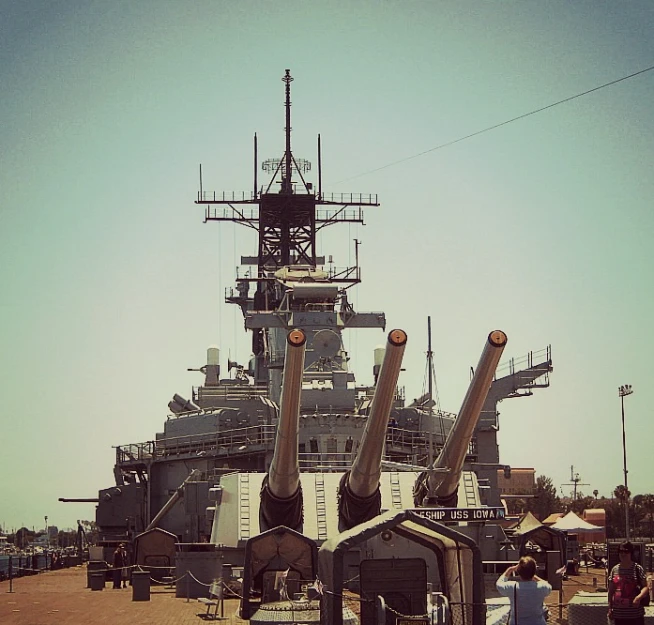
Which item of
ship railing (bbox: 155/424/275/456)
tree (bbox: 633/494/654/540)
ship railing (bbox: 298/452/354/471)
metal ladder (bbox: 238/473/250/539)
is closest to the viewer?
metal ladder (bbox: 238/473/250/539)

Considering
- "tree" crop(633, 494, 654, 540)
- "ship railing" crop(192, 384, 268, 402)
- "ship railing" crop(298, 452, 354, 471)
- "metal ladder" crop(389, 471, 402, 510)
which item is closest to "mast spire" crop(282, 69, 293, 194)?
"ship railing" crop(192, 384, 268, 402)

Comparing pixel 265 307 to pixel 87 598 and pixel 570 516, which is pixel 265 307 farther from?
pixel 87 598

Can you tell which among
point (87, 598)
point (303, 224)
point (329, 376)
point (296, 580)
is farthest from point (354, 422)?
point (303, 224)

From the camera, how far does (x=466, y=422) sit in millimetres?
17688

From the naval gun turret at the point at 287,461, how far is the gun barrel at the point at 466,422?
2346 millimetres

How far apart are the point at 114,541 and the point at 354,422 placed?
30.9 feet

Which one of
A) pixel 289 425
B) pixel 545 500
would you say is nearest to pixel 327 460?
pixel 289 425

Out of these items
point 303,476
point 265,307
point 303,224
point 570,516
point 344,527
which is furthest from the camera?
point 303,224

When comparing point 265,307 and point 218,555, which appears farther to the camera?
point 265,307

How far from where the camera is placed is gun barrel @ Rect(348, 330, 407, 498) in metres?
16.1

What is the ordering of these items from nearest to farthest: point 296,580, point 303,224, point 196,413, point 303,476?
point 296,580
point 303,476
point 196,413
point 303,224

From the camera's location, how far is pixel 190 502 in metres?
24.4

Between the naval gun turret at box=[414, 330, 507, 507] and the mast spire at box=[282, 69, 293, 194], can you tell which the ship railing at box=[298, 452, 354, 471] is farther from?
the mast spire at box=[282, 69, 293, 194]

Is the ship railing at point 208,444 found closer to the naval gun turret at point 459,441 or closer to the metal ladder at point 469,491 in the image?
the metal ladder at point 469,491
